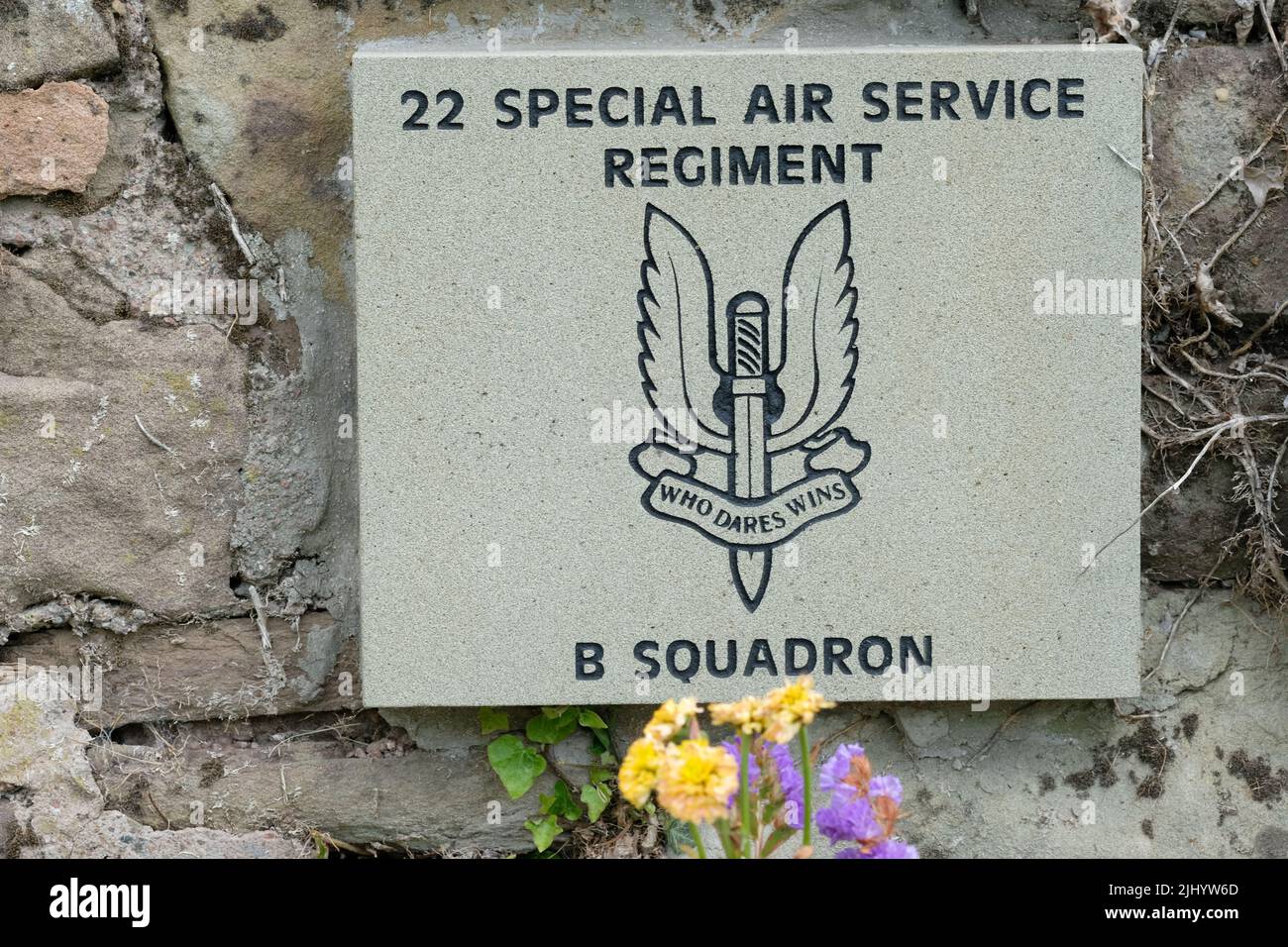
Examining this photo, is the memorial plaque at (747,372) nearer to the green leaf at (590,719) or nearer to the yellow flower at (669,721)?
the green leaf at (590,719)

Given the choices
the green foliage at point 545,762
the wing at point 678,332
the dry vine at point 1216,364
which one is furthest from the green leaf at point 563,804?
the dry vine at point 1216,364

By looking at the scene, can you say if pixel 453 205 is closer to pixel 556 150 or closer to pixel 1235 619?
pixel 556 150

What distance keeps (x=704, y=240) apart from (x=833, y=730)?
2.83 ft

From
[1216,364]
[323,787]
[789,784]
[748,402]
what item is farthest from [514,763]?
[1216,364]

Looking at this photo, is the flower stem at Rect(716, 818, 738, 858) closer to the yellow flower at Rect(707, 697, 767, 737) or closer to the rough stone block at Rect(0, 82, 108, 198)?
the yellow flower at Rect(707, 697, 767, 737)

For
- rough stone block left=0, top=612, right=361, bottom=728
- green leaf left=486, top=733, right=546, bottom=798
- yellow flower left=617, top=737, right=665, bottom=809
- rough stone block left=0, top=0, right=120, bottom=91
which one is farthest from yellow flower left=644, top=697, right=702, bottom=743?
rough stone block left=0, top=0, right=120, bottom=91

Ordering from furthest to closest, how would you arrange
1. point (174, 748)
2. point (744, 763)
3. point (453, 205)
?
1. point (174, 748)
2. point (453, 205)
3. point (744, 763)

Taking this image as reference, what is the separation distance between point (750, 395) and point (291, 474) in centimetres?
81

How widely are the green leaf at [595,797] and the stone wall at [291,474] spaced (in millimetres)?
60

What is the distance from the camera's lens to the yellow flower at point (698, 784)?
1.02 m

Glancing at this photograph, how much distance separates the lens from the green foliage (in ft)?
6.44

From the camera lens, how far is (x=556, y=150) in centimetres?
188

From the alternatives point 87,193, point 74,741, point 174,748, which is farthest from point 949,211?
point 74,741

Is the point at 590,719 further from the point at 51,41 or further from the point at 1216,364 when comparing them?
the point at 51,41
